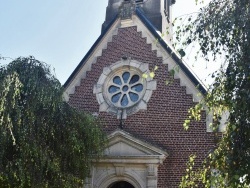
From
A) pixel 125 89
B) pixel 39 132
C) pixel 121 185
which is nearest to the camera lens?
pixel 39 132

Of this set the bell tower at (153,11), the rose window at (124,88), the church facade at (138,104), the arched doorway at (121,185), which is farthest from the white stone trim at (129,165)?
the bell tower at (153,11)

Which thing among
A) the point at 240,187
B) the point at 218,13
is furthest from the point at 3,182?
the point at 218,13

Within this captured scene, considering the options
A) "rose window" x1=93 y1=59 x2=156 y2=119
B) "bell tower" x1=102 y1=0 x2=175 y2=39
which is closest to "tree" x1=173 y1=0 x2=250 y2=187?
"rose window" x1=93 y1=59 x2=156 y2=119

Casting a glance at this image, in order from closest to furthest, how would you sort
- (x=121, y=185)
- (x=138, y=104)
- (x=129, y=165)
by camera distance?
(x=129, y=165)
(x=121, y=185)
(x=138, y=104)

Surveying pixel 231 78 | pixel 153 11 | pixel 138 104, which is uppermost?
pixel 153 11

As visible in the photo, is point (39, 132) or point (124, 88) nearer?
point (39, 132)

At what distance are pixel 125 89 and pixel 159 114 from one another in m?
1.50

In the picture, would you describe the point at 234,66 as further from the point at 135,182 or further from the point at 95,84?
the point at 95,84

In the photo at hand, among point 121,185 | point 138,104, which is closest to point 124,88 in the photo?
point 138,104

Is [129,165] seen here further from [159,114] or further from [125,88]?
[125,88]

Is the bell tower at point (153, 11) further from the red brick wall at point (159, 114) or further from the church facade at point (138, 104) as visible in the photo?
the red brick wall at point (159, 114)

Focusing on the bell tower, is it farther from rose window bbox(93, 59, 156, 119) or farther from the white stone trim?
the white stone trim

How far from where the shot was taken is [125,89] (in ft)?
40.6

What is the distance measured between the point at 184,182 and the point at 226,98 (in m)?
1.41
